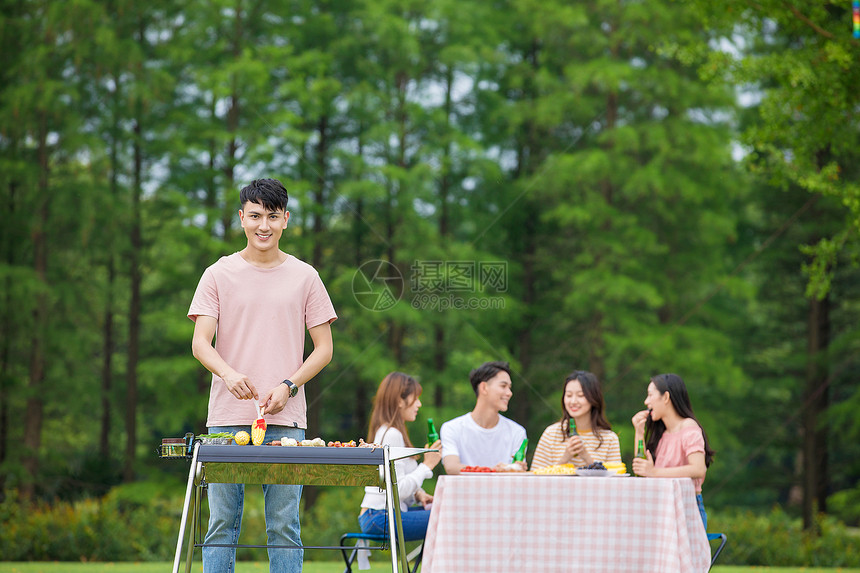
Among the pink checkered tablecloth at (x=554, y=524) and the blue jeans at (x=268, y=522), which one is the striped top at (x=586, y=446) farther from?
the blue jeans at (x=268, y=522)

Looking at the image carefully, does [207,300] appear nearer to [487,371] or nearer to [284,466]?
[284,466]

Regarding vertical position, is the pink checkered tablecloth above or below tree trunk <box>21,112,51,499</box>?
below

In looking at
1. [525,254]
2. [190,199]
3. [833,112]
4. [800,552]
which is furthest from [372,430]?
[525,254]

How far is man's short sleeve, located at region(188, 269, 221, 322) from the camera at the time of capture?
8.86 feet

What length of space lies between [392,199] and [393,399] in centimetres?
595

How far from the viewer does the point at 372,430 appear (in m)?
4.01

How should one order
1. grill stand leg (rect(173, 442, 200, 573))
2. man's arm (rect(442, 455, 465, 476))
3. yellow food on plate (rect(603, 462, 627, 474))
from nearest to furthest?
1. grill stand leg (rect(173, 442, 200, 573))
2. yellow food on plate (rect(603, 462, 627, 474))
3. man's arm (rect(442, 455, 465, 476))

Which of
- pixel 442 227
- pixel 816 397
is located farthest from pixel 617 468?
pixel 816 397

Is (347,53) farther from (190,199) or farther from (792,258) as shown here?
(792,258)

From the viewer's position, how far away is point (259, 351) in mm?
2691

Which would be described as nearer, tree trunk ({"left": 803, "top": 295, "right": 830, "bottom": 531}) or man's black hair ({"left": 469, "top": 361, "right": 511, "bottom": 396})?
man's black hair ({"left": 469, "top": 361, "right": 511, "bottom": 396})

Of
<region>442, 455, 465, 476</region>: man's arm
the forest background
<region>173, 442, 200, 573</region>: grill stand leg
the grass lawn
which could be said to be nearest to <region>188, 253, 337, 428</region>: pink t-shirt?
<region>173, 442, 200, 573</region>: grill stand leg

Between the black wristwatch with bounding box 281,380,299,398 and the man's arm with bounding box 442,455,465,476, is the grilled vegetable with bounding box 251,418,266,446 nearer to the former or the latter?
the black wristwatch with bounding box 281,380,299,398

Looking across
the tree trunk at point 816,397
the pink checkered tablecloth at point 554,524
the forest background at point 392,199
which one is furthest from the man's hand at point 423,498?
the tree trunk at point 816,397
